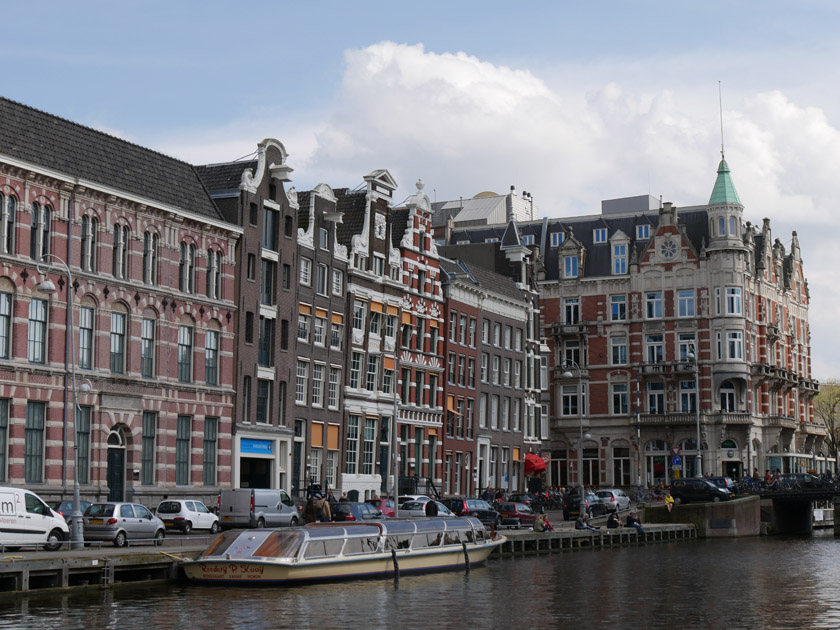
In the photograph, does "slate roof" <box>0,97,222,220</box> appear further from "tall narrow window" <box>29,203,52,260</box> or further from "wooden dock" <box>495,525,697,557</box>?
"wooden dock" <box>495,525,697,557</box>

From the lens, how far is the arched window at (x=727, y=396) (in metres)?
115

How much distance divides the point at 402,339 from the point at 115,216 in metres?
28.7

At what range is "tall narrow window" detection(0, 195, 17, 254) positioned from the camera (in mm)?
56094

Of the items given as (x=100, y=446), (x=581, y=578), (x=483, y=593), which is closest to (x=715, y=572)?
(x=581, y=578)

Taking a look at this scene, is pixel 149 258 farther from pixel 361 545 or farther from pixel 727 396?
pixel 727 396

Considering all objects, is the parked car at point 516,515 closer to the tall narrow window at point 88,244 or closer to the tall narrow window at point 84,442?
the tall narrow window at point 84,442

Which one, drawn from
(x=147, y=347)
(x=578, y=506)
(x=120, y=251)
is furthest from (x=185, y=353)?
(x=578, y=506)

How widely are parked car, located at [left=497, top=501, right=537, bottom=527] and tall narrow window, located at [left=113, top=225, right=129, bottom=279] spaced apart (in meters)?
25.6

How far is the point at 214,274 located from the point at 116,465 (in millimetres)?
11604

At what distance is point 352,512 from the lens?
192 ft

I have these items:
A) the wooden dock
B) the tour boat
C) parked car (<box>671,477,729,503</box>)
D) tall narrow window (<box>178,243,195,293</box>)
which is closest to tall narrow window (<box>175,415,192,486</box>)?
tall narrow window (<box>178,243,195,293</box>)

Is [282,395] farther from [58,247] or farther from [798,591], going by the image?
[798,591]

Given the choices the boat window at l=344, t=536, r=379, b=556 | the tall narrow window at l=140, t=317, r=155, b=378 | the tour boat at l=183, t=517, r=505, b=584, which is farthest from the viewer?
the tall narrow window at l=140, t=317, r=155, b=378

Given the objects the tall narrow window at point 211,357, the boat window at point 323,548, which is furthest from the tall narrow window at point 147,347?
the boat window at point 323,548
